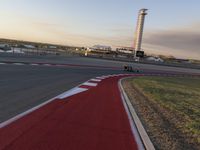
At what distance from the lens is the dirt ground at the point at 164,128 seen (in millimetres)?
5844

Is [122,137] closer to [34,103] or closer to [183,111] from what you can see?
[34,103]

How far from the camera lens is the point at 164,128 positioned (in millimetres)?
7293

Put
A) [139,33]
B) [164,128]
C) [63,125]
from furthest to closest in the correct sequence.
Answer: [139,33] → [164,128] → [63,125]

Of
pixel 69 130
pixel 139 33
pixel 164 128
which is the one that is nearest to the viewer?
pixel 69 130

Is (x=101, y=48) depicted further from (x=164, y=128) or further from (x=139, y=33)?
(x=164, y=128)

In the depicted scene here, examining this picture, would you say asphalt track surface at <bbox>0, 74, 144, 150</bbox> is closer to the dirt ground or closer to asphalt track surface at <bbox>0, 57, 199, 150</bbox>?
asphalt track surface at <bbox>0, 57, 199, 150</bbox>

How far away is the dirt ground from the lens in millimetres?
5844

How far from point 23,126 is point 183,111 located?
6283mm

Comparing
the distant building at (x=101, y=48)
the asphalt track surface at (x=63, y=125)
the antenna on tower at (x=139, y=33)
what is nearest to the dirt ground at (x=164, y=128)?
the asphalt track surface at (x=63, y=125)

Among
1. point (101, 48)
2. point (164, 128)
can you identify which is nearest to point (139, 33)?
point (101, 48)

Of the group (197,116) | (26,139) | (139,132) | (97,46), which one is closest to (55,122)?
(26,139)

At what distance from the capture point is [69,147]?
4.84 m

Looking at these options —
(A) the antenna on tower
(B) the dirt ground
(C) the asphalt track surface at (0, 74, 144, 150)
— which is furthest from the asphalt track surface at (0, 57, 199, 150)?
(A) the antenna on tower

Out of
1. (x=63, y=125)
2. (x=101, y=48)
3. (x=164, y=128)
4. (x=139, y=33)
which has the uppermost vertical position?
→ (x=139, y=33)
